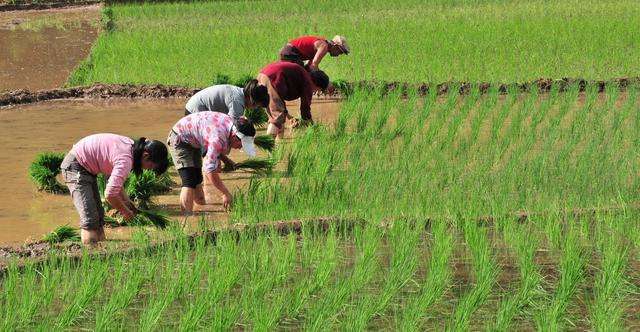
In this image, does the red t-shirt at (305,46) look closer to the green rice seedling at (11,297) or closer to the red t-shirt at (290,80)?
the red t-shirt at (290,80)

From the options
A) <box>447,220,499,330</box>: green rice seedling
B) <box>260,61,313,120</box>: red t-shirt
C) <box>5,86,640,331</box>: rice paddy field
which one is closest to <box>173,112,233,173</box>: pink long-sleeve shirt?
<box>5,86,640,331</box>: rice paddy field

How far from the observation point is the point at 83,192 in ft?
21.9

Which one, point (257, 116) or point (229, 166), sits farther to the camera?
point (257, 116)

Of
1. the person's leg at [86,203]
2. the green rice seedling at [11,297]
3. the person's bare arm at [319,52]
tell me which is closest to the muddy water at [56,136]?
the person's leg at [86,203]

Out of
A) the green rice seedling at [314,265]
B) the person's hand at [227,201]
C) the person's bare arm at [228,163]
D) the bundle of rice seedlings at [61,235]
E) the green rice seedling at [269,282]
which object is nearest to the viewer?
the green rice seedling at [269,282]

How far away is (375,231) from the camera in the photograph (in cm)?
634

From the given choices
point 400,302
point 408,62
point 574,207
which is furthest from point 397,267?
point 408,62

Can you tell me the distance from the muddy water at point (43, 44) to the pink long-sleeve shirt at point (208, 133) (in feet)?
21.6

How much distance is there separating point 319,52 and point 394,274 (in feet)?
16.4

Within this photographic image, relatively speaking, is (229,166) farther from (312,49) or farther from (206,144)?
(312,49)

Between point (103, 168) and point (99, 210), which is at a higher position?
point (103, 168)

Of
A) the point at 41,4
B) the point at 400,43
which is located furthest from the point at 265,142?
the point at 41,4

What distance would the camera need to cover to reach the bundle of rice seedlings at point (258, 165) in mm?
8094

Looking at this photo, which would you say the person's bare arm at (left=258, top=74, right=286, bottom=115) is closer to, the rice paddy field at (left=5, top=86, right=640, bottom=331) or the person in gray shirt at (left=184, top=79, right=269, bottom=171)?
the rice paddy field at (left=5, top=86, right=640, bottom=331)
